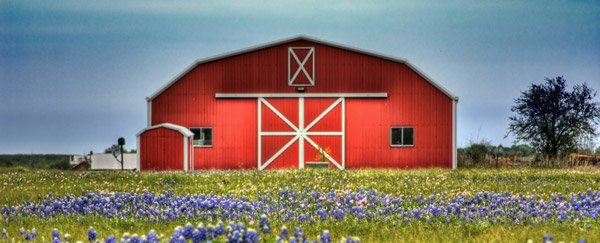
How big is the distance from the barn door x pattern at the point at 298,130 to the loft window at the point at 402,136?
219 cm

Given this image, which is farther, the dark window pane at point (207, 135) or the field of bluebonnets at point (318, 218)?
the dark window pane at point (207, 135)

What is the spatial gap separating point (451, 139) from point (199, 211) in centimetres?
2522

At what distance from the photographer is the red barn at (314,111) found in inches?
1375

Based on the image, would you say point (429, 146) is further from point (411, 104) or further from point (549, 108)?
point (549, 108)

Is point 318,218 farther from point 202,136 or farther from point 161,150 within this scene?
point 202,136

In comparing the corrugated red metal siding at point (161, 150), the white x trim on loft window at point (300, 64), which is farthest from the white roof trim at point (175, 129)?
the white x trim on loft window at point (300, 64)

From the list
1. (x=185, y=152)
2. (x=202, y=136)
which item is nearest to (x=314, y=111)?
(x=202, y=136)

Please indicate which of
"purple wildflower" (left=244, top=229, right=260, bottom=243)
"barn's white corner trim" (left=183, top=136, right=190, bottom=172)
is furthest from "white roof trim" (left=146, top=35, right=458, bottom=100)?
"purple wildflower" (left=244, top=229, right=260, bottom=243)

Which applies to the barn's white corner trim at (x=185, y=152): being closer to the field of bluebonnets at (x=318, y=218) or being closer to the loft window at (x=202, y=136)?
the loft window at (x=202, y=136)

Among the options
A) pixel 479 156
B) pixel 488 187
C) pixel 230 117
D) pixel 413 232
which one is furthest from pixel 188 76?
pixel 413 232

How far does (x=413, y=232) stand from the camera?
9.89m

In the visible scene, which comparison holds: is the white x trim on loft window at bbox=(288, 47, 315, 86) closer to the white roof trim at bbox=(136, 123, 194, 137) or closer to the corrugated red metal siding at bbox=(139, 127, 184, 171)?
the white roof trim at bbox=(136, 123, 194, 137)

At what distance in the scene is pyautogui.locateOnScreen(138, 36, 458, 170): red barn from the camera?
115 feet

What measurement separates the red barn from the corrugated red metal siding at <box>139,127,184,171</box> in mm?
1173
